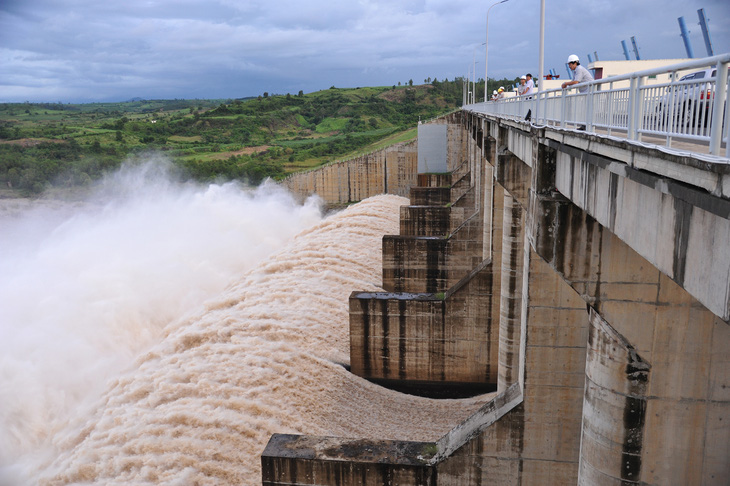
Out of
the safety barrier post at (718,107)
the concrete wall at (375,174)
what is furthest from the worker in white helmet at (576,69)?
the concrete wall at (375,174)

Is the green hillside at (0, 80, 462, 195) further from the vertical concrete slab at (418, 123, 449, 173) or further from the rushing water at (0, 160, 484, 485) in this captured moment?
the rushing water at (0, 160, 484, 485)

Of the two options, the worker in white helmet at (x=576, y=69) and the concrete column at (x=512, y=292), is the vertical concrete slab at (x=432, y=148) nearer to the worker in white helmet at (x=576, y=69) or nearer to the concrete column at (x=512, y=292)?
the concrete column at (x=512, y=292)

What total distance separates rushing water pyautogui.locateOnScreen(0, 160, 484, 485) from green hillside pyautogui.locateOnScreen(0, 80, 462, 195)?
29.5m

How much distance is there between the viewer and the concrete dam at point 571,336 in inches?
185

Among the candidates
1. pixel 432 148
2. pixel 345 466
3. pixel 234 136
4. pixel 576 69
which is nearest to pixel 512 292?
pixel 345 466

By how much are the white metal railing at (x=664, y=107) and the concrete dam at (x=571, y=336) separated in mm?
189

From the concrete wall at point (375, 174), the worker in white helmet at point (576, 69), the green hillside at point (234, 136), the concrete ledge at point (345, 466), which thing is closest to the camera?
the worker in white helmet at point (576, 69)

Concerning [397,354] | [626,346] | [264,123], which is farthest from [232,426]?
[264,123]

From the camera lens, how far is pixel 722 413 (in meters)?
6.58

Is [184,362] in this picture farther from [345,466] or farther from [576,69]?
[576,69]

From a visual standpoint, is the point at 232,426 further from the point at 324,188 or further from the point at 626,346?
the point at 324,188

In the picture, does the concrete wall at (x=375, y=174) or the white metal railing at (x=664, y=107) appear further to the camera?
the concrete wall at (x=375, y=174)

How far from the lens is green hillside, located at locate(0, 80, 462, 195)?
64.0 metres

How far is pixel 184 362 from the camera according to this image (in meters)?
16.4
